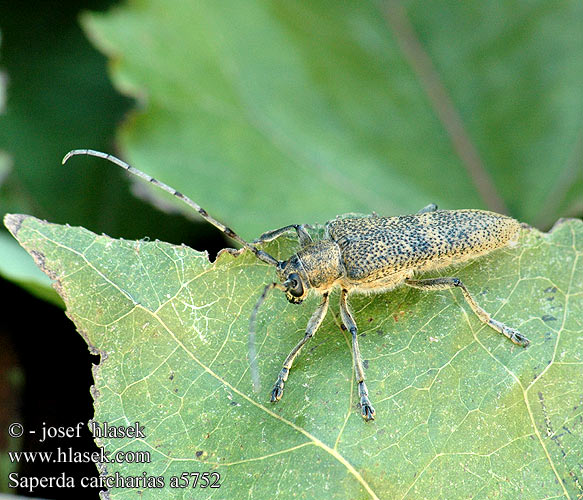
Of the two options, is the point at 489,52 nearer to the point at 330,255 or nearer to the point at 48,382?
the point at 330,255

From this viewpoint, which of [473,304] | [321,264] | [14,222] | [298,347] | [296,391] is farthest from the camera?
[321,264]

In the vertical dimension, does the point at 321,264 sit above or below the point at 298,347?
above

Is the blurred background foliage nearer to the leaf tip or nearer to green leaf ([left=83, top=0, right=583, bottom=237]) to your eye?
green leaf ([left=83, top=0, right=583, bottom=237])

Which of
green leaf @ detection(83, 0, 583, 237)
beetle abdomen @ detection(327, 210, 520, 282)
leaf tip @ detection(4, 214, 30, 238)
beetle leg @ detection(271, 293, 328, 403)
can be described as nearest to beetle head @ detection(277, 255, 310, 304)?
beetle leg @ detection(271, 293, 328, 403)

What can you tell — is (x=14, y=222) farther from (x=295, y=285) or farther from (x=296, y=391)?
(x=296, y=391)

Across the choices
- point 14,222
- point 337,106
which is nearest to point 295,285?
point 14,222

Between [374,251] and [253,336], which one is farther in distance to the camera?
[374,251]
